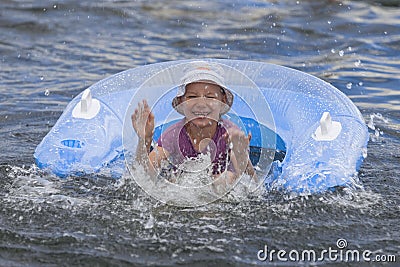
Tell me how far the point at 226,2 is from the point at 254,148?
5.24 meters

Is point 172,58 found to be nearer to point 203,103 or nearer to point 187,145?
point 187,145

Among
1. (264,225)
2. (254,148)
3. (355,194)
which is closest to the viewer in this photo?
(264,225)

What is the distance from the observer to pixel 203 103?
4012mm

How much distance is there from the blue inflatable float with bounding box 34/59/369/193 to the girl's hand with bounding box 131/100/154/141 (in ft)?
0.78

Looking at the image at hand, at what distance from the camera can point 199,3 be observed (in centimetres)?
959

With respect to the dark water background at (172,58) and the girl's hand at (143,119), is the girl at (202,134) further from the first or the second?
the dark water background at (172,58)

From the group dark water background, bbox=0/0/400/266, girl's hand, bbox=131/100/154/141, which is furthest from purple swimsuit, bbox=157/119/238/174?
girl's hand, bbox=131/100/154/141

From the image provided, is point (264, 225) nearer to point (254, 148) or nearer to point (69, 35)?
point (254, 148)

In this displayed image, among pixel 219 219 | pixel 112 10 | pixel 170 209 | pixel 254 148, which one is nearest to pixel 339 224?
pixel 219 219

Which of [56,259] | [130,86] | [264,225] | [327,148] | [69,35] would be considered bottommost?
[56,259]

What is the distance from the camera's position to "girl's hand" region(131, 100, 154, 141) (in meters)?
3.69

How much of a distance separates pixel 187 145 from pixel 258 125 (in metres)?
0.66

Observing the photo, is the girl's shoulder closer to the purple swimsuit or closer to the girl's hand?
the purple swimsuit

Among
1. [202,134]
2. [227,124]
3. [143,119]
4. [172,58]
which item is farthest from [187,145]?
[172,58]
